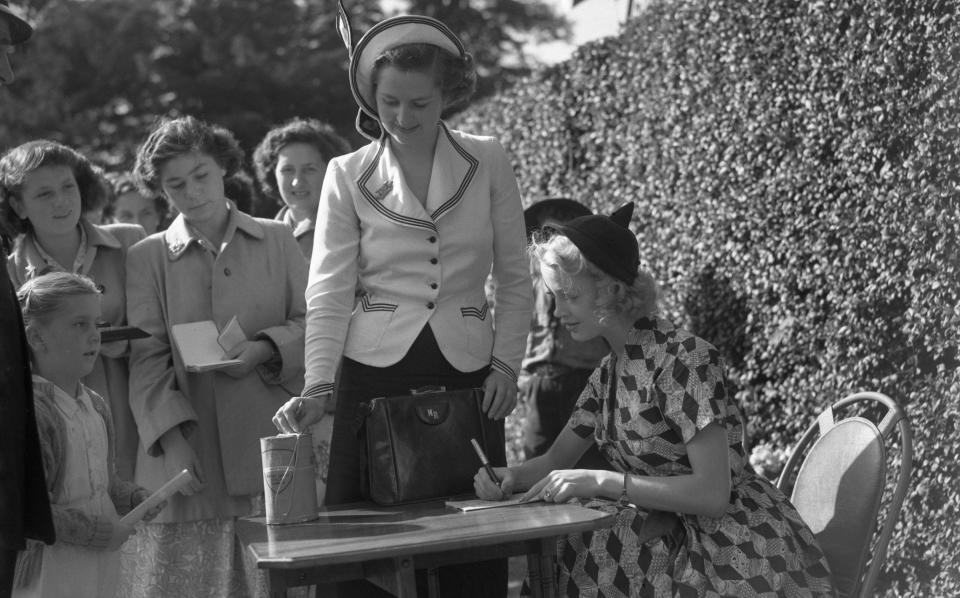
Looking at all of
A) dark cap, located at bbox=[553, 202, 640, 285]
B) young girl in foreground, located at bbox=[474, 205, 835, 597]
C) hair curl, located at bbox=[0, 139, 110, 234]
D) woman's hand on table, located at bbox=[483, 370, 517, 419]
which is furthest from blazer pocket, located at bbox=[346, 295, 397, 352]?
hair curl, located at bbox=[0, 139, 110, 234]

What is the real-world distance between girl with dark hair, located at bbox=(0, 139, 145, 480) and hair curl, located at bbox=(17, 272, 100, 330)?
66cm

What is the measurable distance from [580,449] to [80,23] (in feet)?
73.2

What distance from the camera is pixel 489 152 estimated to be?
335cm

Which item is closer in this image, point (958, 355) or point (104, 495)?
point (104, 495)

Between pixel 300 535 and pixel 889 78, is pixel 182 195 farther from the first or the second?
pixel 889 78

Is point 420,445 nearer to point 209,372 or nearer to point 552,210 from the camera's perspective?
point 209,372

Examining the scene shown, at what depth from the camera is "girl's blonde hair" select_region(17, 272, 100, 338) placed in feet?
10.3

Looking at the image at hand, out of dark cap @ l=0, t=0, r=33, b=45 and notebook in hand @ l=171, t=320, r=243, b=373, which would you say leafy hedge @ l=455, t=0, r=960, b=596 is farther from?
dark cap @ l=0, t=0, r=33, b=45

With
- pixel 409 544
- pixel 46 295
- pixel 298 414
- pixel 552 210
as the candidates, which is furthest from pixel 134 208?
pixel 409 544

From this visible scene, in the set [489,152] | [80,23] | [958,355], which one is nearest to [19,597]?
[489,152]

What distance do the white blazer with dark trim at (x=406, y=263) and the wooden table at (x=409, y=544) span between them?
59 cm

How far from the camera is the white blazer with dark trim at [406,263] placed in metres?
3.17

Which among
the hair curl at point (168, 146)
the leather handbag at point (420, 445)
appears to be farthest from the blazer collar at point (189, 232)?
the leather handbag at point (420, 445)

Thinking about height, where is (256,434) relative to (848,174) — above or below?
below
